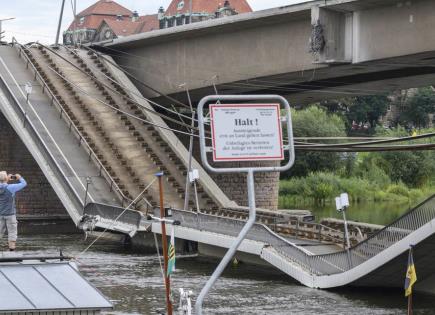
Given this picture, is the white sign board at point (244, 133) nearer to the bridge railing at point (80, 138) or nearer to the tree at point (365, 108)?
the bridge railing at point (80, 138)

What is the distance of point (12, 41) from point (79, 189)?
13.9m

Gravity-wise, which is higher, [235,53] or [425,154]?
[235,53]

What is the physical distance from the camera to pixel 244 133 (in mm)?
12023

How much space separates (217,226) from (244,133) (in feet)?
74.8

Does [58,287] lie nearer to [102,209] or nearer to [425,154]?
[102,209]

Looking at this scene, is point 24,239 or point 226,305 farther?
point 24,239

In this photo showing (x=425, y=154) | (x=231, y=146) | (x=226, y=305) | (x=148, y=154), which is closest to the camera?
(x=231, y=146)

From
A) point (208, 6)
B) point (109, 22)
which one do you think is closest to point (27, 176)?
point (208, 6)

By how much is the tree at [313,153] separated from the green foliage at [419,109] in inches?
1644

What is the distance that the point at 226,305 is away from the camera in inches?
1046

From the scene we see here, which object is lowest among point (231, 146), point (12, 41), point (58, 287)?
point (58, 287)

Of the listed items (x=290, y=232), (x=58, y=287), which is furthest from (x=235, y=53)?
(x=58, y=287)

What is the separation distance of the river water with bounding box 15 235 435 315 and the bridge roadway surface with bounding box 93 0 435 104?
7672 millimetres

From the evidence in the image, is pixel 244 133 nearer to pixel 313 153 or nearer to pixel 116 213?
pixel 116 213
